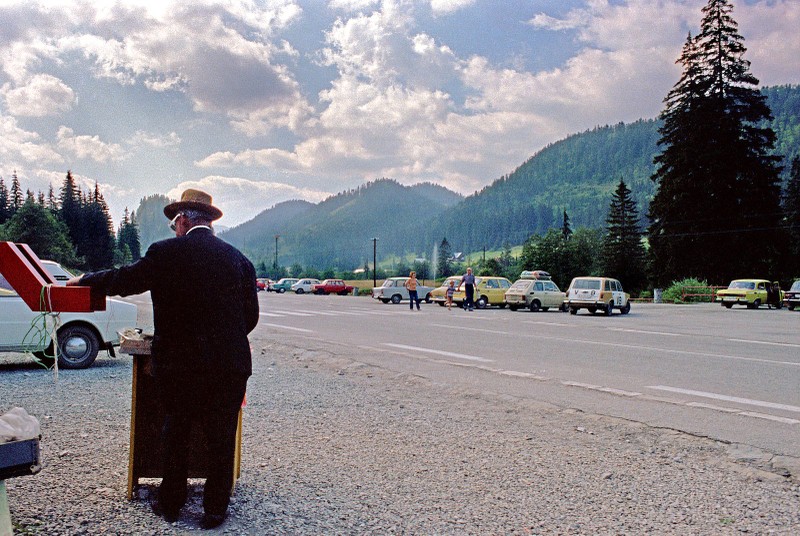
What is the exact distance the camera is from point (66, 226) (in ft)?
371

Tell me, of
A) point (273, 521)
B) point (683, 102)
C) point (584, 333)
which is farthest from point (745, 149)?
point (273, 521)

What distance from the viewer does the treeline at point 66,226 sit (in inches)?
3780

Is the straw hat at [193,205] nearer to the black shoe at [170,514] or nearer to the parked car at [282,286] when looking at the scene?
the black shoe at [170,514]

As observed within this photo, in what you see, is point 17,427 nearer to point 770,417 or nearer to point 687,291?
point 770,417

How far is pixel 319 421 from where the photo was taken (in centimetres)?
636

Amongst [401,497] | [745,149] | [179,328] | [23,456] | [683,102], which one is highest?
[683,102]

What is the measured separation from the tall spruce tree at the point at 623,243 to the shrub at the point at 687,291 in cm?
3745

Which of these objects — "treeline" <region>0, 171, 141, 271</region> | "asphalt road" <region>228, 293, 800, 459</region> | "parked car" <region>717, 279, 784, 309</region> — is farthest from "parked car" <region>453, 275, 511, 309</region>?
"treeline" <region>0, 171, 141, 271</region>

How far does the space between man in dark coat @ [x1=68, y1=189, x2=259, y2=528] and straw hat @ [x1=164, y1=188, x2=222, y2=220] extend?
0.15m

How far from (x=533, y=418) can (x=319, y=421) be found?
7.05 feet

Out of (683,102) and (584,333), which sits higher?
(683,102)

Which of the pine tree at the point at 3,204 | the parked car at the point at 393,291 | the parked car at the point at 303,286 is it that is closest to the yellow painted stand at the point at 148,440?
the parked car at the point at 393,291

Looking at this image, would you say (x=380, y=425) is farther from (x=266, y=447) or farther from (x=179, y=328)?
(x=179, y=328)

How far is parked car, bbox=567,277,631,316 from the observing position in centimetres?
2870
